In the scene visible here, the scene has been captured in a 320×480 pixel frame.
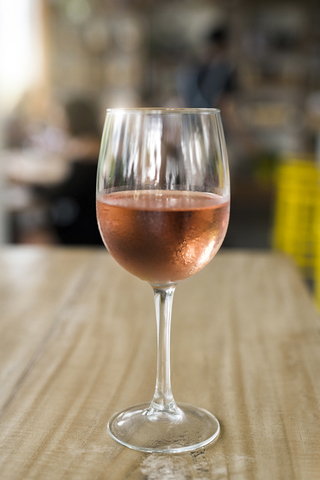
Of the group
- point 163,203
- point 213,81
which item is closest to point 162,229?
point 163,203

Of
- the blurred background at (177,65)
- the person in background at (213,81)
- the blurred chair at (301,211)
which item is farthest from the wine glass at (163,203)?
the blurred background at (177,65)

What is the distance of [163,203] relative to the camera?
49 cm

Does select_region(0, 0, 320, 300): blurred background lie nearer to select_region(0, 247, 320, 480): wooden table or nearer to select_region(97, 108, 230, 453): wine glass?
select_region(0, 247, 320, 480): wooden table

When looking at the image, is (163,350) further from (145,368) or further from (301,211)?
(301,211)

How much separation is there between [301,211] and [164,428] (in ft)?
9.71

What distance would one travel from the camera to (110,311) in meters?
0.81

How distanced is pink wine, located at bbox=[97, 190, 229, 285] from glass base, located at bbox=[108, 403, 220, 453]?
13 cm

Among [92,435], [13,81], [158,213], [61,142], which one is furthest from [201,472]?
[13,81]

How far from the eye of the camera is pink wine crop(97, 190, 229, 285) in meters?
0.48

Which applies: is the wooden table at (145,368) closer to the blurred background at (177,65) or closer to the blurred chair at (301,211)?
the blurred chair at (301,211)

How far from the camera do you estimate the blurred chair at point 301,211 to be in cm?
320

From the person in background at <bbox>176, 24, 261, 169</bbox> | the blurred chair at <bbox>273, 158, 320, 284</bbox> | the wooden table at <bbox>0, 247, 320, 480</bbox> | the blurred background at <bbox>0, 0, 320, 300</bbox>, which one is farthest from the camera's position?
the blurred background at <bbox>0, 0, 320, 300</bbox>

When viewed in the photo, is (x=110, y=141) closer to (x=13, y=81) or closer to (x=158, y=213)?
(x=158, y=213)

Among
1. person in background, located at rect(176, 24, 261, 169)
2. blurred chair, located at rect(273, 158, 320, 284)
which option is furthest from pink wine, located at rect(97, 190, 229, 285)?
person in background, located at rect(176, 24, 261, 169)
